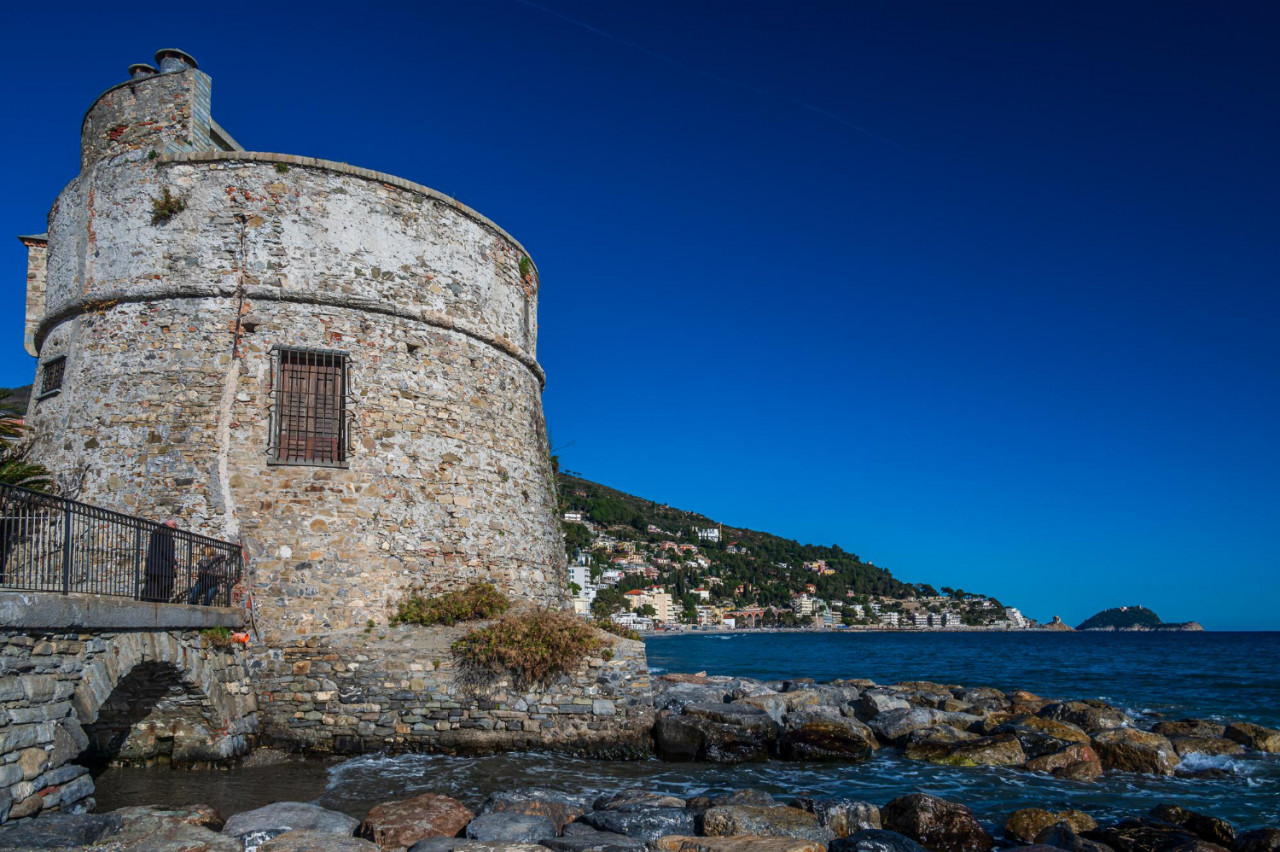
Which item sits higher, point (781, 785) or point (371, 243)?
point (371, 243)

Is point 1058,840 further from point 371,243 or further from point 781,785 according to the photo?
point 371,243

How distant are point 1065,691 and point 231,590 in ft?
97.3

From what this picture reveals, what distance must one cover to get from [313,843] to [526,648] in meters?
5.08

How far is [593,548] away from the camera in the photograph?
395 ft

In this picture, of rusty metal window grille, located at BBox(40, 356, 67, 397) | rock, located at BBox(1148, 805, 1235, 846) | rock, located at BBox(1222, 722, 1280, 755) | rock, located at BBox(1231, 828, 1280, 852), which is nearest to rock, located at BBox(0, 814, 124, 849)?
rusty metal window grille, located at BBox(40, 356, 67, 397)

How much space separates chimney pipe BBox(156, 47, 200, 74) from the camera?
15.4 m

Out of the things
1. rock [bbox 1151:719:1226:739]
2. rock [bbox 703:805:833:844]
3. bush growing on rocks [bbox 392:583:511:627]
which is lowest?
rock [bbox 1151:719:1226:739]

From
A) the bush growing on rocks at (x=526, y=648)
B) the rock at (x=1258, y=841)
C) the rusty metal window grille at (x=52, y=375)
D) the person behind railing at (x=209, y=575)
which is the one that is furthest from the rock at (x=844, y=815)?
the rusty metal window grille at (x=52, y=375)

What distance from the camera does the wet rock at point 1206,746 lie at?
15.9 meters

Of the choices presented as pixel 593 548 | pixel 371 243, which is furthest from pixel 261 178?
pixel 593 548

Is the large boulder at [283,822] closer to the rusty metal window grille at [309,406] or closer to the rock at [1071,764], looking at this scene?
the rusty metal window grille at [309,406]

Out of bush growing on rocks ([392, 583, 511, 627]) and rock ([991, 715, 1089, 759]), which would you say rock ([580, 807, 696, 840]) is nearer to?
bush growing on rocks ([392, 583, 511, 627])

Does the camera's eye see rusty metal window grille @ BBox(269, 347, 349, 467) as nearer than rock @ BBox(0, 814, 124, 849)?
No

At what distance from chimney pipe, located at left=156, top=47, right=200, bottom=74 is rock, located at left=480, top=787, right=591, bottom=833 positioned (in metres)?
13.7
